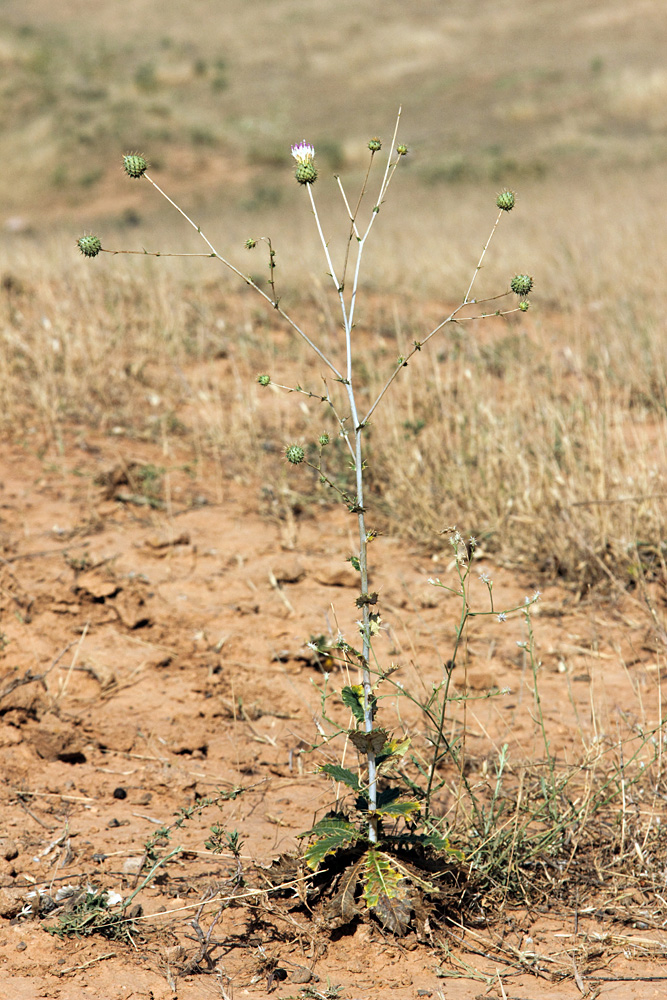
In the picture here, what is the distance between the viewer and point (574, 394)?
15.9 feet

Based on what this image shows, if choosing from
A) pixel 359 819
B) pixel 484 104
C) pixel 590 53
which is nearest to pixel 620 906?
pixel 359 819

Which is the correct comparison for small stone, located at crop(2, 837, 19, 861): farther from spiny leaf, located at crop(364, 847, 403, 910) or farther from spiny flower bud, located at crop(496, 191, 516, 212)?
spiny flower bud, located at crop(496, 191, 516, 212)

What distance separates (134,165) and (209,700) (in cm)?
186

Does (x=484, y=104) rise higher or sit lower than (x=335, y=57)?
lower

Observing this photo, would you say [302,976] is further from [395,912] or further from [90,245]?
[90,245]

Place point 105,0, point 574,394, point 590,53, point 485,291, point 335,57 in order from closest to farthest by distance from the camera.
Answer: point 574,394, point 485,291, point 590,53, point 335,57, point 105,0

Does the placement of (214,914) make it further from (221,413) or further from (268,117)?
(268,117)

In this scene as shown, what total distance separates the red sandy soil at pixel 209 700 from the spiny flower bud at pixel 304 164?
1.09 m

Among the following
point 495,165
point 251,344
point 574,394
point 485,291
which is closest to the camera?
point 574,394

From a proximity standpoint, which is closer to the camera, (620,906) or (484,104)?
(620,906)

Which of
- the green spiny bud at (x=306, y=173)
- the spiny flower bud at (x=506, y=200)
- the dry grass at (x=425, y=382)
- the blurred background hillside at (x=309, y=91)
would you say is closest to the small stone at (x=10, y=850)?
the green spiny bud at (x=306, y=173)

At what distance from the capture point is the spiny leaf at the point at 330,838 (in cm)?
204

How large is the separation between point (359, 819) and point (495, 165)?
18932 millimetres

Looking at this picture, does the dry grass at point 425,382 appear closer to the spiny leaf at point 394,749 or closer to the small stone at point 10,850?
the spiny leaf at point 394,749
